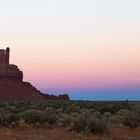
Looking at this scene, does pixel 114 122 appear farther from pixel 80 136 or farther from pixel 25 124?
pixel 80 136

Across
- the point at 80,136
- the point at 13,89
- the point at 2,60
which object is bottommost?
the point at 80,136

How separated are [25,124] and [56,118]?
3122mm

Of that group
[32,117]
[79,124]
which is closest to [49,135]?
[79,124]

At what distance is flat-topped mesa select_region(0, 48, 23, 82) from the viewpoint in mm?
148000

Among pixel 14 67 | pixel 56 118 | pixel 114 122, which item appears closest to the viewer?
pixel 56 118

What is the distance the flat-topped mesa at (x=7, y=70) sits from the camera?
148000mm

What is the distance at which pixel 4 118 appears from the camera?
28.2 m

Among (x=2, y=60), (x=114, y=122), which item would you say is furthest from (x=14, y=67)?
(x=114, y=122)

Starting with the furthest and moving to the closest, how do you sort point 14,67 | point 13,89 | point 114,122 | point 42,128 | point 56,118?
point 14,67 < point 13,89 < point 114,122 < point 56,118 < point 42,128

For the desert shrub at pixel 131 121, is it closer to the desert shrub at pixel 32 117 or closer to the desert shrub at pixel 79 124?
the desert shrub at pixel 32 117

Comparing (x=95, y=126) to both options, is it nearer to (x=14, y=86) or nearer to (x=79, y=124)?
(x=79, y=124)

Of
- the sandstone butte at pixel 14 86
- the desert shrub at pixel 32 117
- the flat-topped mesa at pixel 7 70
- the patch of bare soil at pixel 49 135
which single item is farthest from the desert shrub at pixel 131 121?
the flat-topped mesa at pixel 7 70

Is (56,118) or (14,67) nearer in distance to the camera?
(56,118)

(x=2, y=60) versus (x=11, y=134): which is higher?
(x=2, y=60)
